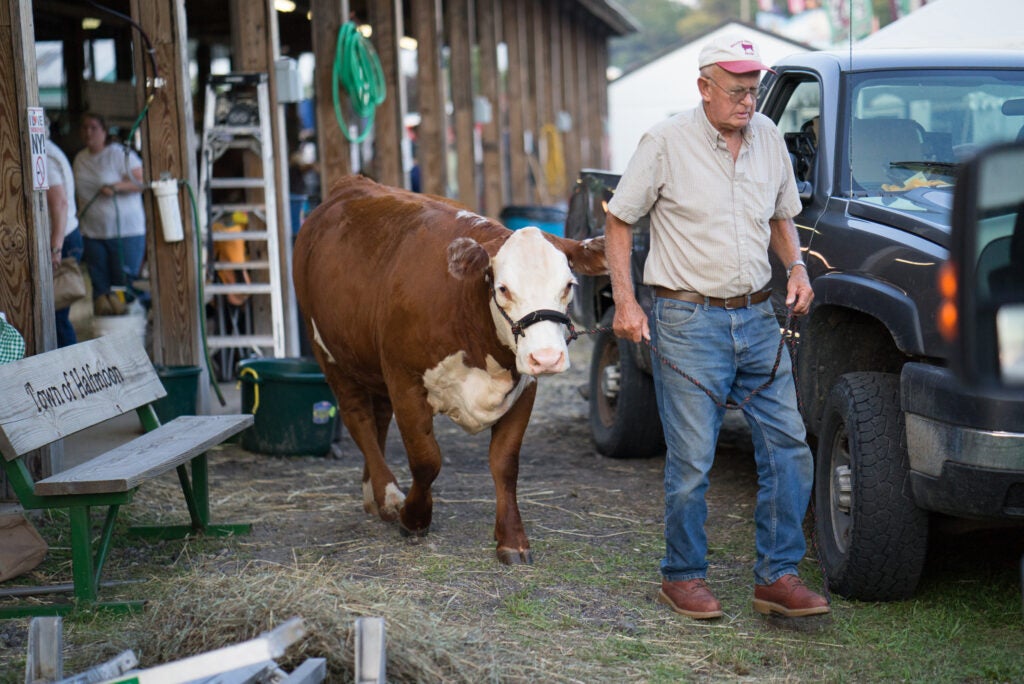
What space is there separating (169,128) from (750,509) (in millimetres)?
4582

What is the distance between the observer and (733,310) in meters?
4.42

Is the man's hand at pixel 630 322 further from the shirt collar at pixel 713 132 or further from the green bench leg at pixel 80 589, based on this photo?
the green bench leg at pixel 80 589

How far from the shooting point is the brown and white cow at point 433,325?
15.9ft

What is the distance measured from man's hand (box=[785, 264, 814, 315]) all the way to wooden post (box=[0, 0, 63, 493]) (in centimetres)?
366

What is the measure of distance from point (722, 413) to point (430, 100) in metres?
10.3

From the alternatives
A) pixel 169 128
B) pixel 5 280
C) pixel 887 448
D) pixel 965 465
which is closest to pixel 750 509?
pixel 887 448

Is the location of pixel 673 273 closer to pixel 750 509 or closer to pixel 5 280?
pixel 750 509

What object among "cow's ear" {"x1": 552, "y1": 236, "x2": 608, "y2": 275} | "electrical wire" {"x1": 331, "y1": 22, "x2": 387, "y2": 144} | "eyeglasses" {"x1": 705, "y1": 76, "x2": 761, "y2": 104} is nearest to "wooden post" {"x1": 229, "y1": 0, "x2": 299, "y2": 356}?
"electrical wire" {"x1": 331, "y1": 22, "x2": 387, "y2": 144}

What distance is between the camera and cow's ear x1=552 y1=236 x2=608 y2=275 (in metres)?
5.11

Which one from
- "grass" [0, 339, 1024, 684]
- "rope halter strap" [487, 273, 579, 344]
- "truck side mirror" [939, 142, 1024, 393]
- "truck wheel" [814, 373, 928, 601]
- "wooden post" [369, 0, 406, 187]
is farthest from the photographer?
"wooden post" [369, 0, 406, 187]

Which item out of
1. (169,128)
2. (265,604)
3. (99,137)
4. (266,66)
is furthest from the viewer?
(99,137)

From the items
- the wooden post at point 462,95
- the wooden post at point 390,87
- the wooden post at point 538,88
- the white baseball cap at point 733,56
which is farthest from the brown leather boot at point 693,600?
the wooden post at point 538,88

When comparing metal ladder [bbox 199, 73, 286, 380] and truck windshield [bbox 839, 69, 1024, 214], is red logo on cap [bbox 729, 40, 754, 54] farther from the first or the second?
metal ladder [bbox 199, 73, 286, 380]

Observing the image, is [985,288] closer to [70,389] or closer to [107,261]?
[70,389]
